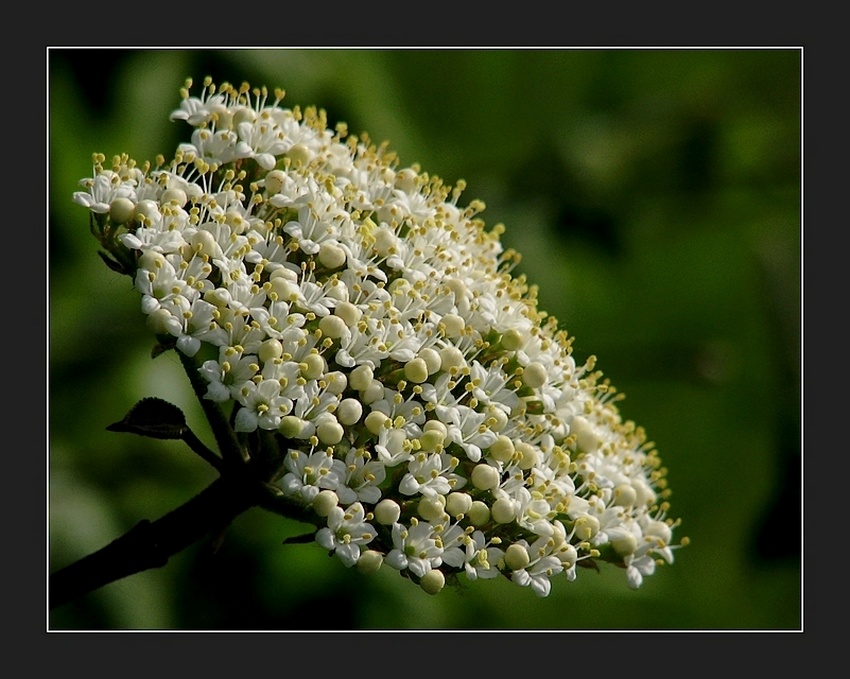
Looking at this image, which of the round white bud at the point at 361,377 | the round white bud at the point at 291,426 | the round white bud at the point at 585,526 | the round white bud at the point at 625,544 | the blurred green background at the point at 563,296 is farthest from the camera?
the blurred green background at the point at 563,296

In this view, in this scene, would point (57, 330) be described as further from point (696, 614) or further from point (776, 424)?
point (776, 424)

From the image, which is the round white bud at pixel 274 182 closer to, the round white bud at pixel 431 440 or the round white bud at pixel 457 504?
the round white bud at pixel 431 440

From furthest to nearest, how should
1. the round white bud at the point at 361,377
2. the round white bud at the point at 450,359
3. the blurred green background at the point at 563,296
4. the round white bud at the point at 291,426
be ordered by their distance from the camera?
1. the blurred green background at the point at 563,296
2. the round white bud at the point at 450,359
3. the round white bud at the point at 361,377
4. the round white bud at the point at 291,426

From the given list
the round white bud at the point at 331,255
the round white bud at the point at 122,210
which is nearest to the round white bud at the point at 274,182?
the round white bud at the point at 331,255

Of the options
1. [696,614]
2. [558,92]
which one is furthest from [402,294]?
[558,92]

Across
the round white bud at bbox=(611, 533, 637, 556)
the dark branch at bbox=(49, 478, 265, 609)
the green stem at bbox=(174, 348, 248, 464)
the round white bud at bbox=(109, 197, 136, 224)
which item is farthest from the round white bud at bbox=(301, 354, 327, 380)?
the round white bud at bbox=(611, 533, 637, 556)
